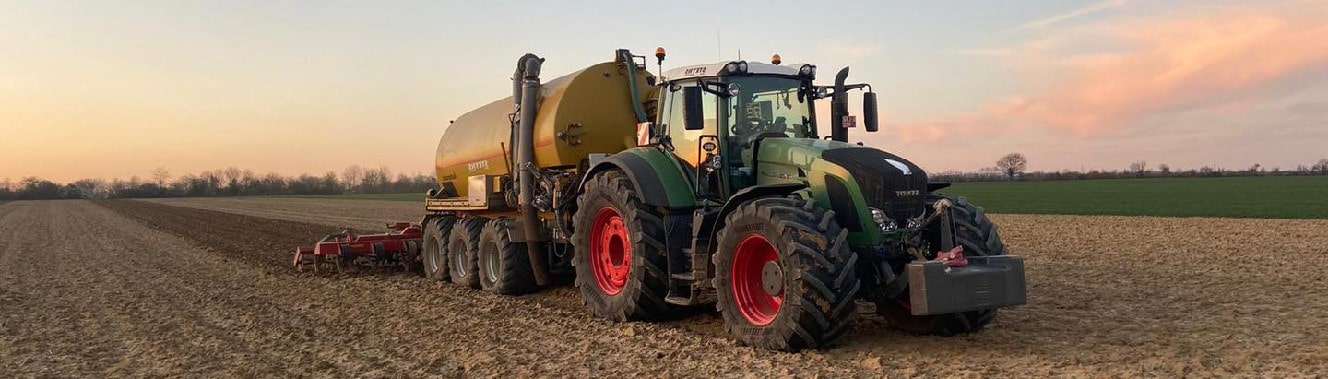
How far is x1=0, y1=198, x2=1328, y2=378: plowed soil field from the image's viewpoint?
6234mm

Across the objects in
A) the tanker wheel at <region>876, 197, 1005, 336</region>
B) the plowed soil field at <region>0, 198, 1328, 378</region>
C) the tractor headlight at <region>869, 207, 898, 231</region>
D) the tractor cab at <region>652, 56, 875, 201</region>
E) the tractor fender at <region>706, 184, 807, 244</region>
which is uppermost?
the tractor cab at <region>652, 56, 875, 201</region>

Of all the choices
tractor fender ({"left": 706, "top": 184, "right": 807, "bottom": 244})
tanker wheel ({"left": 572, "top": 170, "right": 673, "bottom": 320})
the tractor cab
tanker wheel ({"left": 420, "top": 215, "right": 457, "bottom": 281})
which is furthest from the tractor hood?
tanker wheel ({"left": 420, "top": 215, "right": 457, "bottom": 281})

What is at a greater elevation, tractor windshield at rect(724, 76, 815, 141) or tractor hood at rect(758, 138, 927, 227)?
tractor windshield at rect(724, 76, 815, 141)

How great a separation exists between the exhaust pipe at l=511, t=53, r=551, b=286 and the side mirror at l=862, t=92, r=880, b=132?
13.5 feet

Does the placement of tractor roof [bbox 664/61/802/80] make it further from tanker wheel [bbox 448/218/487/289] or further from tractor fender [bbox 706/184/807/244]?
tanker wheel [bbox 448/218/487/289]

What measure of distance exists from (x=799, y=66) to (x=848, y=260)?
2592 millimetres

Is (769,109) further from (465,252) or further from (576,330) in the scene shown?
(465,252)

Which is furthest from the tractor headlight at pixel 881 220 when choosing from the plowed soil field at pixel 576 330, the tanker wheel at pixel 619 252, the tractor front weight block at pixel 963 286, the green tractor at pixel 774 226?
the tanker wheel at pixel 619 252

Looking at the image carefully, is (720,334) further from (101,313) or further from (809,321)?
(101,313)

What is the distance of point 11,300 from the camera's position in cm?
1119

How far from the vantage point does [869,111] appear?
813 centimetres

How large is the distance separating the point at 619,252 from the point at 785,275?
111 inches

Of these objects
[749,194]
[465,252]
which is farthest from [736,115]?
[465,252]

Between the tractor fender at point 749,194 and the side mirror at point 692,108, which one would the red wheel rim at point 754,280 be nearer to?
the tractor fender at point 749,194
